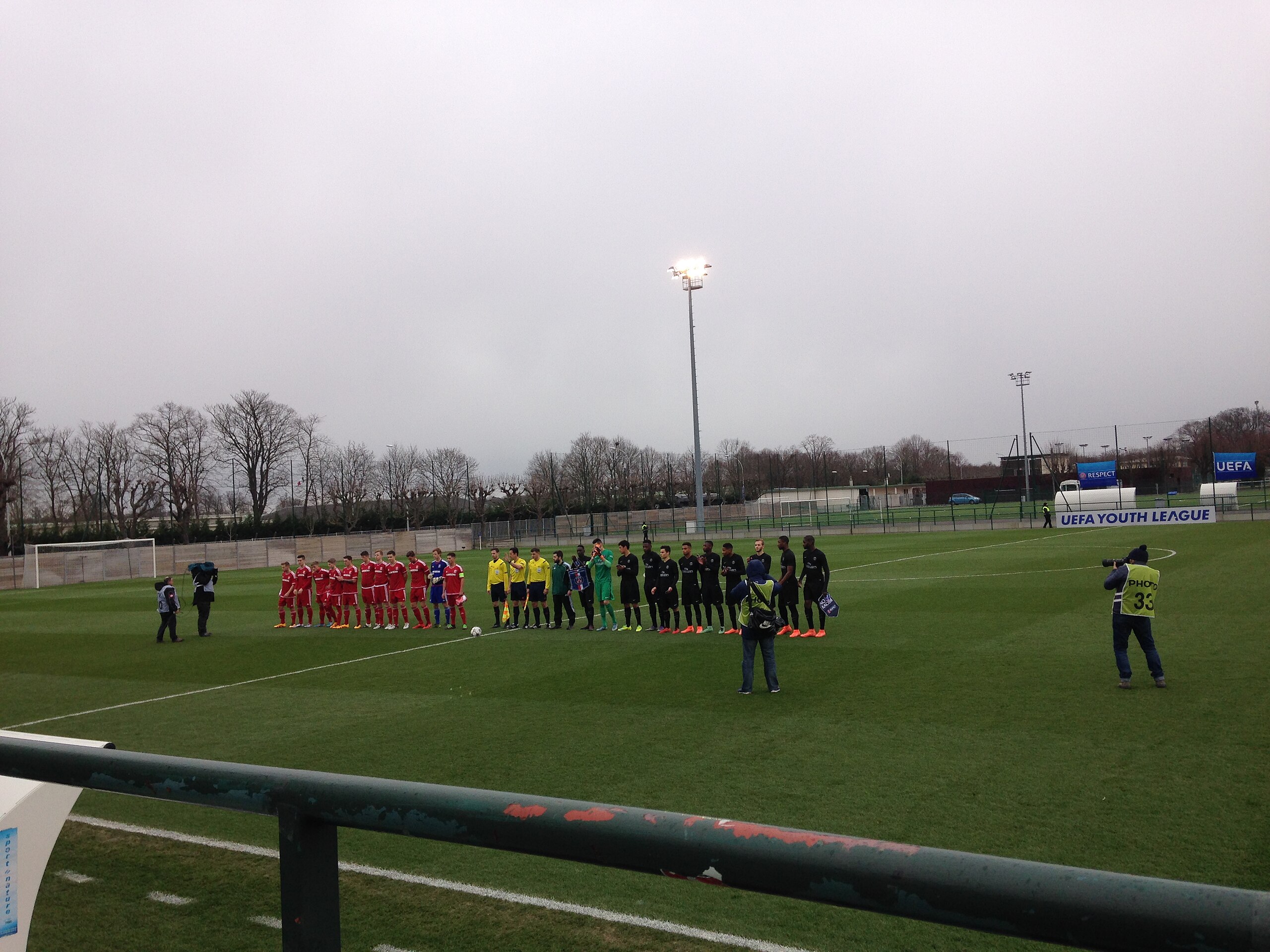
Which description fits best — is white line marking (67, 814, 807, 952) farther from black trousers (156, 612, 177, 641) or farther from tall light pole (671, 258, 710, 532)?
tall light pole (671, 258, 710, 532)

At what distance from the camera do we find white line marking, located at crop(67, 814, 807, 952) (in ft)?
18.3

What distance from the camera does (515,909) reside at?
6.10 m

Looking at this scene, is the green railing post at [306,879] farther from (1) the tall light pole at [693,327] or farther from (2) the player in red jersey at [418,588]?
(1) the tall light pole at [693,327]

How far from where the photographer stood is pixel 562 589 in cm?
2195

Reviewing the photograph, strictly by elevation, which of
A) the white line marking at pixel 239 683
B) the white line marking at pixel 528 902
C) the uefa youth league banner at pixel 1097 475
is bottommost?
the white line marking at pixel 239 683

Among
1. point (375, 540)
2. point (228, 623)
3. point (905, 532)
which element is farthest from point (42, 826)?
point (375, 540)

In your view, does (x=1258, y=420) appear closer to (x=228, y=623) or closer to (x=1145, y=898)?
(x=228, y=623)

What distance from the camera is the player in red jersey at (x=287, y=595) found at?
25078mm

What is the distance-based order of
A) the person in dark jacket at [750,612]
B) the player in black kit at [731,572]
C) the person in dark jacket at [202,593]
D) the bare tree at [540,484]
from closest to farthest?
the person in dark jacket at [750,612] < the player in black kit at [731,572] < the person in dark jacket at [202,593] < the bare tree at [540,484]

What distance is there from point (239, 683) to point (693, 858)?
17.0 meters

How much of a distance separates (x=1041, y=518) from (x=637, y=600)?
4131cm

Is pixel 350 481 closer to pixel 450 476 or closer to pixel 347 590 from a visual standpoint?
pixel 450 476

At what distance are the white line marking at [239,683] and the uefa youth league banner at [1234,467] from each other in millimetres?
50326

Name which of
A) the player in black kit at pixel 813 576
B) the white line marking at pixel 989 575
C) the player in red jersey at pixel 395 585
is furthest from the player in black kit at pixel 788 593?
the player in red jersey at pixel 395 585
